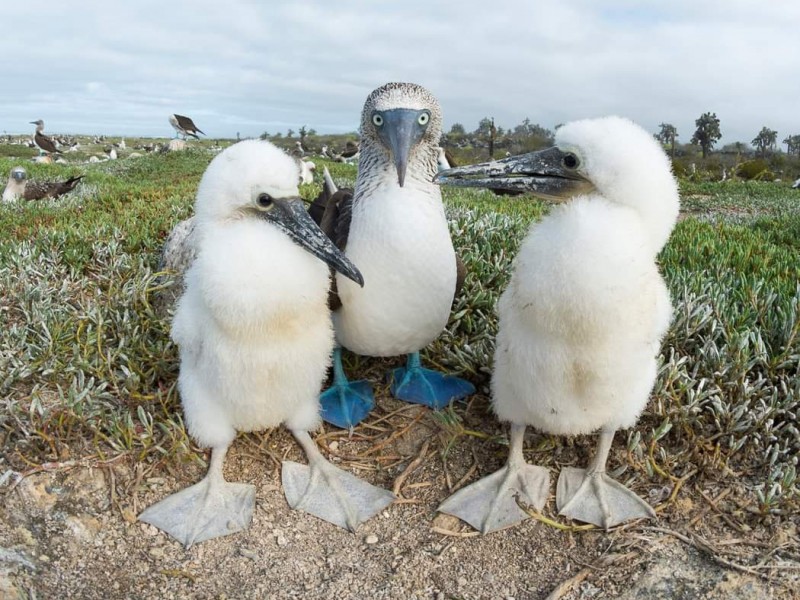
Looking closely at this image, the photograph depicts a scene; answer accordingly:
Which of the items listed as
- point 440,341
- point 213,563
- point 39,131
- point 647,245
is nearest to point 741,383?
point 647,245

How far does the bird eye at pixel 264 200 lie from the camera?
8.72ft

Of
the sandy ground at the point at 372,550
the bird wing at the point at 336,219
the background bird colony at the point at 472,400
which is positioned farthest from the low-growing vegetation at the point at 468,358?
the bird wing at the point at 336,219

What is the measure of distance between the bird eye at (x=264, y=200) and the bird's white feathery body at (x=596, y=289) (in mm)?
975

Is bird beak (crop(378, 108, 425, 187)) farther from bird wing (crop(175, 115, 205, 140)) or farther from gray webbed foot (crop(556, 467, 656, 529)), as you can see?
bird wing (crop(175, 115, 205, 140))

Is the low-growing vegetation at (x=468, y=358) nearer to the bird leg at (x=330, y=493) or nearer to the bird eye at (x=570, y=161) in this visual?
the bird leg at (x=330, y=493)

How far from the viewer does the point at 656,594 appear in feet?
7.89

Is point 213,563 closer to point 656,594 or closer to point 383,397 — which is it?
point 383,397

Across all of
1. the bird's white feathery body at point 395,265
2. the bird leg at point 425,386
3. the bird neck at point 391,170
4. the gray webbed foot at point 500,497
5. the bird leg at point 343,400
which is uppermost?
the bird neck at point 391,170

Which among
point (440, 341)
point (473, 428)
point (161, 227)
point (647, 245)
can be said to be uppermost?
point (647, 245)

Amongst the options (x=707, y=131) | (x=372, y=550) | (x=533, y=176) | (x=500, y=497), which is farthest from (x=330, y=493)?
(x=707, y=131)

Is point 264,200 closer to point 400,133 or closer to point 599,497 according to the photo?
point 400,133

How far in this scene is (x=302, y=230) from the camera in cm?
267

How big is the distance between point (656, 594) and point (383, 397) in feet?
4.98

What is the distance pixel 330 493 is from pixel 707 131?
40818 mm
